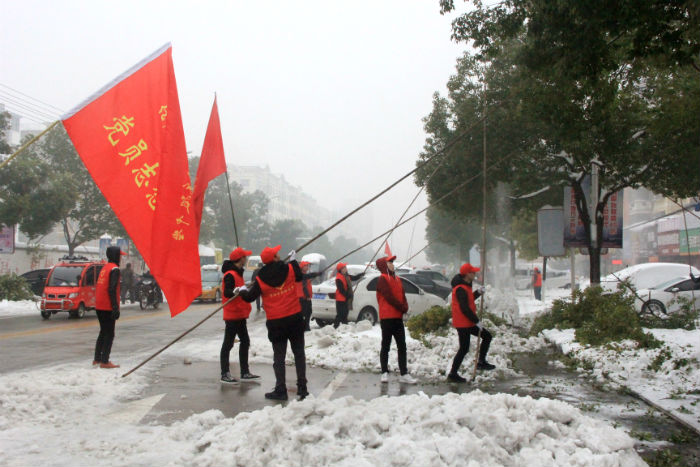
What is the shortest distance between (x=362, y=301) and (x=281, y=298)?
10.2 metres

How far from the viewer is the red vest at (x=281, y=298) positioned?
7641mm

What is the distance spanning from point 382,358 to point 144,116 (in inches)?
182

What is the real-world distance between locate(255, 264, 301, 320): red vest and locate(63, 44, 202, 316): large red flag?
2.69 ft

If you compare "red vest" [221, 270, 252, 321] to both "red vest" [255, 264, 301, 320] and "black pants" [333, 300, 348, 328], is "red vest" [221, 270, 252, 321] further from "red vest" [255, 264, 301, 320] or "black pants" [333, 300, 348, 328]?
"black pants" [333, 300, 348, 328]

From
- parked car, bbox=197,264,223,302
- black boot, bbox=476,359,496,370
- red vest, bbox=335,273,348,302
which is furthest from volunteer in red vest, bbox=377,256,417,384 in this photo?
parked car, bbox=197,264,223,302

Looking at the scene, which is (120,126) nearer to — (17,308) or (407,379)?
(407,379)

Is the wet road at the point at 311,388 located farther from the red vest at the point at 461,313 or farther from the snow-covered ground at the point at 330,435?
the red vest at the point at 461,313

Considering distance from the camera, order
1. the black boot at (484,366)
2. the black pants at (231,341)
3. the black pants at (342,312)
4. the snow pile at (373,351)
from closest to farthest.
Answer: the black pants at (231,341), the black boot at (484,366), the snow pile at (373,351), the black pants at (342,312)

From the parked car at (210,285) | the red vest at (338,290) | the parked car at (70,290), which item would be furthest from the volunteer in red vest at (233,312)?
the parked car at (210,285)

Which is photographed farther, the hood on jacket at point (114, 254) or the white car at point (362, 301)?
the white car at point (362, 301)

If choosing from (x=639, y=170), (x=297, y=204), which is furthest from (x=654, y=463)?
(x=297, y=204)

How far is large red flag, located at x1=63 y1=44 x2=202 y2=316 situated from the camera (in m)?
6.91

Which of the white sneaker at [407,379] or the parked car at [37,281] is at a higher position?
the parked car at [37,281]

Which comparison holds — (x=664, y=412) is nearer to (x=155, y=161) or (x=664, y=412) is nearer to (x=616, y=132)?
(x=155, y=161)
